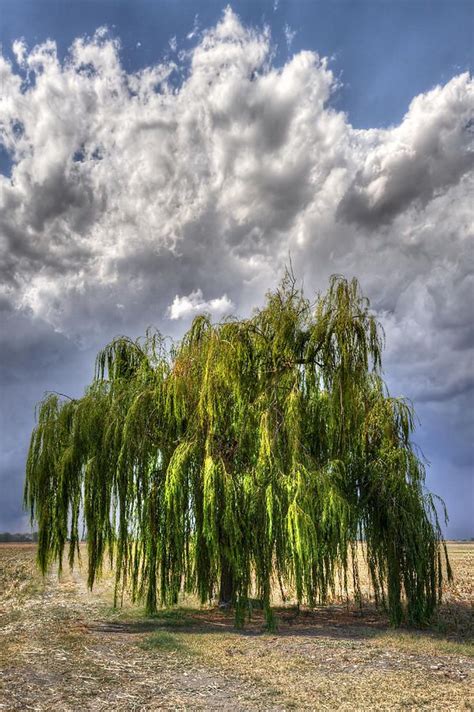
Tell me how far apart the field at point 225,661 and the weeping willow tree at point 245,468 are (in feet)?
3.00

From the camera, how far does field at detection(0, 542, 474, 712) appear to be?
738 cm

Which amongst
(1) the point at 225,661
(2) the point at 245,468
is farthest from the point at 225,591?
(1) the point at 225,661

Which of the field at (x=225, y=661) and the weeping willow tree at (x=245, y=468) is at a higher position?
the weeping willow tree at (x=245, y=468)

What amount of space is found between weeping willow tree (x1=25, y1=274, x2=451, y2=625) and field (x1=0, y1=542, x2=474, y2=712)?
914 millimetres

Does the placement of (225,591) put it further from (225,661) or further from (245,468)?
(225,661)

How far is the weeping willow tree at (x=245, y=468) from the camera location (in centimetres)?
1178

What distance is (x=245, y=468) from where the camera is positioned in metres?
12.9

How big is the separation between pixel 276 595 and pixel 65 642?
8790mm

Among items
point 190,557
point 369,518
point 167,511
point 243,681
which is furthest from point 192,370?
point 243,681

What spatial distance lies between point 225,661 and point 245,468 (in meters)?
4.40

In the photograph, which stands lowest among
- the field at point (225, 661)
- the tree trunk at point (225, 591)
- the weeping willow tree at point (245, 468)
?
the field at point (225, 661)

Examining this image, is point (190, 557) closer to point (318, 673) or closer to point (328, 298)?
point (318, 673)

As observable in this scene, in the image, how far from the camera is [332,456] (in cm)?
1339

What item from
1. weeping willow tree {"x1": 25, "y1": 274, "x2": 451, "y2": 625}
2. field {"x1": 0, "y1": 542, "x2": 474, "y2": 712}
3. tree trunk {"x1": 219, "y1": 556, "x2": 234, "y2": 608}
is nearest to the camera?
field {"x1": 0, "y1": 542, "x2": 474, "y2": 712}
